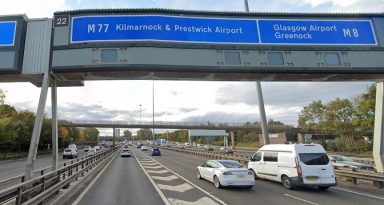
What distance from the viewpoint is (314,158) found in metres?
13.8

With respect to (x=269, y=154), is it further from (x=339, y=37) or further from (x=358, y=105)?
(x=358, y=105)

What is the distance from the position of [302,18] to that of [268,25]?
1.86 meters

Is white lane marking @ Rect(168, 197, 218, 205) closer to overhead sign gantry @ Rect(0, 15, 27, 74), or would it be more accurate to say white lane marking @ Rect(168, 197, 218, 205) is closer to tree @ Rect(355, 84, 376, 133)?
overhead sign gantry @ Rect(0, 15, 27, 74)

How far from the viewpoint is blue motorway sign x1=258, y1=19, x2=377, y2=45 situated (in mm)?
14727

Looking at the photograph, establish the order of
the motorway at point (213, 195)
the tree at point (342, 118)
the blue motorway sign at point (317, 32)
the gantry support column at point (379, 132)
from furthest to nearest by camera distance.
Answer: the tree at point (342, 118)
the gantry support column at point (379, 132)
the blue motorway sign at point (317, 32)
the motorway at point (213, 195)

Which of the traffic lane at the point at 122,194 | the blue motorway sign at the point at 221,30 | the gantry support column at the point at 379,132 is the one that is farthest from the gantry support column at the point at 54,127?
the gantry support column at the point at 379,132

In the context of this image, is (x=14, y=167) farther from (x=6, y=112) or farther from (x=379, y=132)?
(x=6, y=112)

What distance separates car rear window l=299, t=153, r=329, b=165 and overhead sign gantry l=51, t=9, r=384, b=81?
155 inches

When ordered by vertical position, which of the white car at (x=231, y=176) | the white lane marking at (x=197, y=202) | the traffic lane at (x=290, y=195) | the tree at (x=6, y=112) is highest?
the tree at (x=6, y=112)

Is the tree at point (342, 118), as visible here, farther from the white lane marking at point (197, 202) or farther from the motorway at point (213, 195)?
the white lane marking at point (197, 202)

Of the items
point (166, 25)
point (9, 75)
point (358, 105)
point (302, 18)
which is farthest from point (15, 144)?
point (358, 105)

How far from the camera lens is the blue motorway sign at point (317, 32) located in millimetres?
14727

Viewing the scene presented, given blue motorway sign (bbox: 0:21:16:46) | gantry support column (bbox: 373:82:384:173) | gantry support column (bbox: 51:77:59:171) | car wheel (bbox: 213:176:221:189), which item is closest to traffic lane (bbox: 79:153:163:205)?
gantry support column (bbox: 51:77:59:171)

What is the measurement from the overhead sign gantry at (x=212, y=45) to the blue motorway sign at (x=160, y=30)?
45 mm
